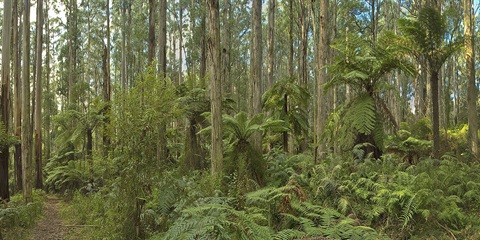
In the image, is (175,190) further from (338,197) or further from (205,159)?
(205,159)

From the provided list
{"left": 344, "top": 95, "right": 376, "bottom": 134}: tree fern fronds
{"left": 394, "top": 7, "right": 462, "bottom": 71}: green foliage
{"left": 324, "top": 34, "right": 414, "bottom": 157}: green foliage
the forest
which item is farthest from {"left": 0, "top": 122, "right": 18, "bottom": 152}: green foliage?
{"left": 394, "top": 7, "right": 462, "bottom": 71}: green foliage

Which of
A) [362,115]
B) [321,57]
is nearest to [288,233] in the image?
[362,115]

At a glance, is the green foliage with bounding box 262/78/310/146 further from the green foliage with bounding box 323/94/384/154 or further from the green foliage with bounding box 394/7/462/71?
the green foliage with bounding box 394/7/462/71

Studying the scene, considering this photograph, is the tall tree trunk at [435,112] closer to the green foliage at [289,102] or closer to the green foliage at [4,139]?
the green foliage at [289,102]

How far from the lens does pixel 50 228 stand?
827 centimetres

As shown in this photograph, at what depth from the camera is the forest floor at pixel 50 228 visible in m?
7.37

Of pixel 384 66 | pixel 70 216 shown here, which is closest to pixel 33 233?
pixel 70 216

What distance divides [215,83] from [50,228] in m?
5.21

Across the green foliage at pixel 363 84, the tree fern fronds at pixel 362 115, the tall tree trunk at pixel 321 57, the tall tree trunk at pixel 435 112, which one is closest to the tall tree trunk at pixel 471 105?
the tall tree trunk at pixel 435 112

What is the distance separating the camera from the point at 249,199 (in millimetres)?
5332

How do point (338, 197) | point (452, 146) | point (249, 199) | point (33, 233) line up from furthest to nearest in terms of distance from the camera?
point (452, 146)
point (33, 233)
point (338, 197)
point (249, 199)

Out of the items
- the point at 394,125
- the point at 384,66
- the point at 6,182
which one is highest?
the point at 384,66

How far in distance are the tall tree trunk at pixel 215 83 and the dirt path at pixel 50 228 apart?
3355 millimetres

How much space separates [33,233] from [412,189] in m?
7.54
